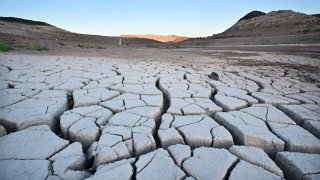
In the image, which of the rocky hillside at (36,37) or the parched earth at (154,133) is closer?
the parched earth at (154,133)

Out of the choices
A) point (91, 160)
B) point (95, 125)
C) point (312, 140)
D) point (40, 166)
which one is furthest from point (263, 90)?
point (40, 166)

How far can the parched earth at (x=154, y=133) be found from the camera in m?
1.39

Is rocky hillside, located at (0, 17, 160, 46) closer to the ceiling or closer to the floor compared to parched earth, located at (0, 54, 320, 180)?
closer to the ceiling

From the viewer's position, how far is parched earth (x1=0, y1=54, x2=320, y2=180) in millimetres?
1395

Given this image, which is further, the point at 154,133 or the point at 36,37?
the point at 36,37

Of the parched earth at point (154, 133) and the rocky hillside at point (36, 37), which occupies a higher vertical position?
the rocky hillside at point (36, 37)

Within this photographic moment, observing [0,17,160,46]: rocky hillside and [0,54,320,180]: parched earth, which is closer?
[0,54,320,180]: parched earth

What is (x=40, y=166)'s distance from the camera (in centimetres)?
138

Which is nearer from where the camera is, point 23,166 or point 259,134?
point 23,166

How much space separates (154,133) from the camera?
1909 millimetres

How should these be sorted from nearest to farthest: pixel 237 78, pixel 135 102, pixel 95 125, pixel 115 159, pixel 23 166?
pixel 23 166
pixel 115 159
pixel 95 125
pixel 135 102
pixel 237 78

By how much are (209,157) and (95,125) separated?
0.96 meters

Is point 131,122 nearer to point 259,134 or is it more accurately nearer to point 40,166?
point 40,166

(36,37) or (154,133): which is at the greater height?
(36,37)
